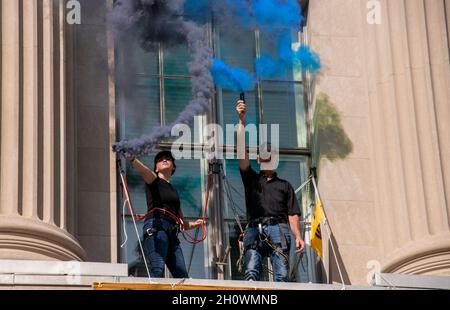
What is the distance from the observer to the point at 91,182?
31.8 meters

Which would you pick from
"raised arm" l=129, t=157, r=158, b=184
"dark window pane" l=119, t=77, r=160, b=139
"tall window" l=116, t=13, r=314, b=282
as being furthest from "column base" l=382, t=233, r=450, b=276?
"dark window pane" l=119, t=77, r=160, b=139

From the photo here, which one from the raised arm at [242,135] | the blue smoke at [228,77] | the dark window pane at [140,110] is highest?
the blue smoke at [228,77]

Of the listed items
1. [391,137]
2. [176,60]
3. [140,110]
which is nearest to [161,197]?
[140,110]

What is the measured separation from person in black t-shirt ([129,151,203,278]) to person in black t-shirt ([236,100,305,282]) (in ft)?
3.13

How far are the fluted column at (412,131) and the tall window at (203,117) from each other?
4.41 feet

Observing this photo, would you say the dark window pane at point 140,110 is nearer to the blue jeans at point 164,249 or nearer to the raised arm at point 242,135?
the raised arm at point 242,135

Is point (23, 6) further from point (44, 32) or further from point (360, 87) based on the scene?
point (360, 87)

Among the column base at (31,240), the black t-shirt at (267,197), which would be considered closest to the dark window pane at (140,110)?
the black t-shirt at (267,197)

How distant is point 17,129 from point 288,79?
569 cm

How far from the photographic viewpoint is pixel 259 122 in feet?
110

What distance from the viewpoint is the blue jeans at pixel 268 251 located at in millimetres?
30672

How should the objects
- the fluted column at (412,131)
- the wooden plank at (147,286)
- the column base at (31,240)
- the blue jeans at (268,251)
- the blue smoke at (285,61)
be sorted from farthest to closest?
the blue smoke at (285,61) < the fluted column at (412,131) < the blue jeans at (268,251) < the column base at (31,240) < the wooden plank at (147,286)

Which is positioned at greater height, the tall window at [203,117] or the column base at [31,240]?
the tall window at [203,117]

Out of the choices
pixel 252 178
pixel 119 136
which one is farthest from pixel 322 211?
pixel 119 136
